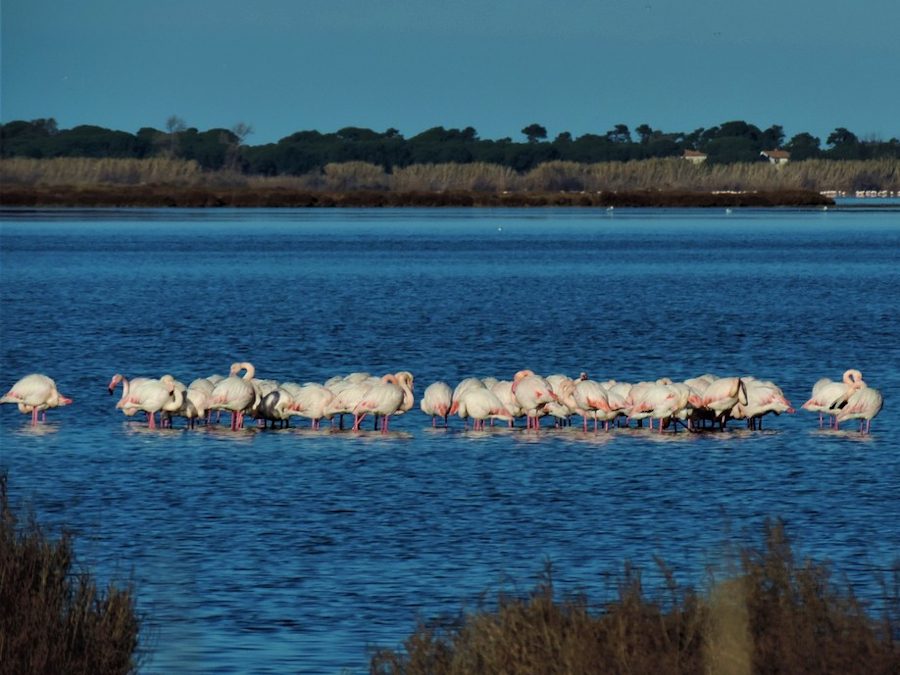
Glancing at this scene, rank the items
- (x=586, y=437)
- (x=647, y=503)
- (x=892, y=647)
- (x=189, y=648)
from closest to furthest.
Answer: (x=892, y=647), (x=189, y=648), (x=647, y=503), (x=586, y=437)

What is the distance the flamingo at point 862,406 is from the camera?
864 inches

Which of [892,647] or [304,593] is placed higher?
[892,647]

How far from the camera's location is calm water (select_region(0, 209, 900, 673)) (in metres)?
13.2

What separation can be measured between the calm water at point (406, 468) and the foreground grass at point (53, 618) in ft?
3.65

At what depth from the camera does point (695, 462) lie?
65.0ft

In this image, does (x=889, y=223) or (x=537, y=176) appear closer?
(x=889, y=223)

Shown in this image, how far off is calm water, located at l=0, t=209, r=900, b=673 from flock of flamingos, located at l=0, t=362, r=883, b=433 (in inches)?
12.8

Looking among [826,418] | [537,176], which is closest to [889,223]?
[537,176]

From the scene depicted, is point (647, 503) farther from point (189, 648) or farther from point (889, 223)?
point (889, 223)

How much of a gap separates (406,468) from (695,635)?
35.8 feet

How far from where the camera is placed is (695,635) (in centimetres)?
870

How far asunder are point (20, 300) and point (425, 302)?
11.7 metres

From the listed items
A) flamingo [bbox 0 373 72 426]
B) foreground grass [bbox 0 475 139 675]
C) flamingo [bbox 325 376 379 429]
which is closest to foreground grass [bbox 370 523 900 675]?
foreground grass [bbox 0 475 139 675]

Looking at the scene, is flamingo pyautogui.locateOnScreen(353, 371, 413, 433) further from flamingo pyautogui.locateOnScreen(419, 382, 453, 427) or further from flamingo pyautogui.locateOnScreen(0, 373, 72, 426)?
flamingo pyautogui.locateOnScreen(0, 373, 72, 426)
